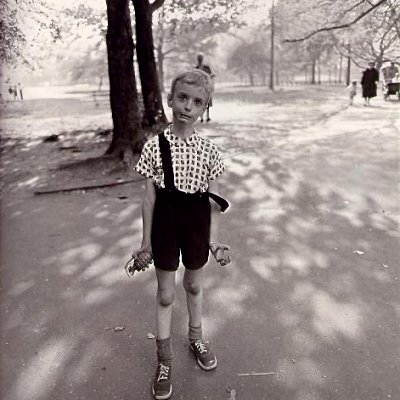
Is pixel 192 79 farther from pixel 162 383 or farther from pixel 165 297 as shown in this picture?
pixel 162 383

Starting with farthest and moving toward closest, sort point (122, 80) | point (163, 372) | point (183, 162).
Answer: point (122, 80), point (163, 372), point (183, 162)

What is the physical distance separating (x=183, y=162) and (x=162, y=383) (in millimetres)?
1386

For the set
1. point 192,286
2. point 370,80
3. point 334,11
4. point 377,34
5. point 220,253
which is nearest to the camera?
point 220,253

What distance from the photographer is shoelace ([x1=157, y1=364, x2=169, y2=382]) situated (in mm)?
2773

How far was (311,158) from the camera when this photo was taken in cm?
850

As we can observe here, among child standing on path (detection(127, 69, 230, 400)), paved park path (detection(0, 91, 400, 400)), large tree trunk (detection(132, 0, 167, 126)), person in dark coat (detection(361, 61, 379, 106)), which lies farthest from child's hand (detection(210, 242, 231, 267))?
person in dark coat (detection(361, 61, 379, 106))

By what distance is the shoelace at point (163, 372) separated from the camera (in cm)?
277

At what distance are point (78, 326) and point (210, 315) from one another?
105 cm

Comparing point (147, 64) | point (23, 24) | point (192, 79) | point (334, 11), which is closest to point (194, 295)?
point (192, 79)

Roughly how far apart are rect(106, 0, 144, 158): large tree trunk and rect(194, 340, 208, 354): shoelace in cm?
624

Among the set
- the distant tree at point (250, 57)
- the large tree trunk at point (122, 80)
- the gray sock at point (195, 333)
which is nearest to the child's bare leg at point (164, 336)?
the gray sock at point (195, 333)

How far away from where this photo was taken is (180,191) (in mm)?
2572

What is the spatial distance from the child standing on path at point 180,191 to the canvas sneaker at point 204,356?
268mm

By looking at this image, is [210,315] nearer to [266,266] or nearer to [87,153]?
A: [266,266]
